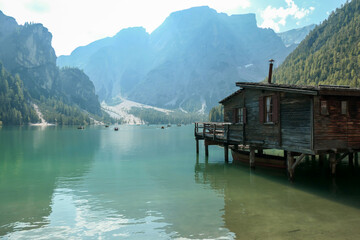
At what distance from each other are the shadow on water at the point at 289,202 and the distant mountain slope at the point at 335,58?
358ft

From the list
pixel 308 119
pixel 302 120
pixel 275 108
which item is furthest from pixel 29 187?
pixel 308 119

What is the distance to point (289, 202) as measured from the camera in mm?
16500

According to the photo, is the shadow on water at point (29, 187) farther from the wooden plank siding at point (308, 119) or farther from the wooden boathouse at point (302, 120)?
the wooden plank siding at point (308, 119)

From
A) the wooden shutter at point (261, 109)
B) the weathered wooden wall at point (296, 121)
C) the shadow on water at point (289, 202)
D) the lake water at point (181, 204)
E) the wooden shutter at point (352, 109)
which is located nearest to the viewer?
the shadow on water at point (289, 202)

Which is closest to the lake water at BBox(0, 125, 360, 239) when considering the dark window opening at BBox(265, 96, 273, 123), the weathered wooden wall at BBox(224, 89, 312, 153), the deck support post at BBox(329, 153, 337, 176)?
the deck support post at BBox(329, 153, 337, 176)

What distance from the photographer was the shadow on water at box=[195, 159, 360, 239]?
12.1 meters

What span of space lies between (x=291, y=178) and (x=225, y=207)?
8.58 m

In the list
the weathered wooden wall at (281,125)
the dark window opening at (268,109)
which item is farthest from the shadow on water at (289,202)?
the dark window opening at (268,109)

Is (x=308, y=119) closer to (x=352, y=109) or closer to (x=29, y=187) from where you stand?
(x=352, y=109)

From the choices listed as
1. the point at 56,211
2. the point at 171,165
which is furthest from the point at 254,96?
the point at 56,211

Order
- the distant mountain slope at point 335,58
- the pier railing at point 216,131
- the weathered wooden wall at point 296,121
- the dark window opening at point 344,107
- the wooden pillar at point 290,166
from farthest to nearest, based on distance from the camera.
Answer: the distant mountain slope at point 335,58 → the pier railing at point 216,131 → the wooden pillar at point 290,166 → the dark window opening at point 344,107 → the weathered wooden wall at point 296,121

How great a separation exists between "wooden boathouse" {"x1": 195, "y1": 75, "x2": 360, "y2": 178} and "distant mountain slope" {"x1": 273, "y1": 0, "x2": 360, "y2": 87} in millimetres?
108296

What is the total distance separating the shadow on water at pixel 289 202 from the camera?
12.1 metres

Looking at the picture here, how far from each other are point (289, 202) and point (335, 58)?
15583 centimetres
